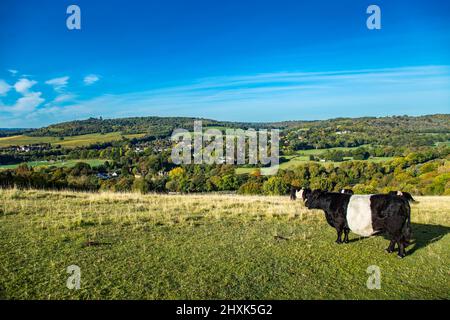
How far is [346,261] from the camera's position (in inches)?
319

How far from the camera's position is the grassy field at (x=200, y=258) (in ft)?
20.3

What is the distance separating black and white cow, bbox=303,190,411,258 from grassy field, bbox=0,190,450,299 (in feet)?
1.91

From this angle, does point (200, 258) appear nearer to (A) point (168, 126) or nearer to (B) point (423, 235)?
(B) point (423, 235)

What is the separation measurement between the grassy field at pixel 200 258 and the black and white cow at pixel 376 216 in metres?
0.58

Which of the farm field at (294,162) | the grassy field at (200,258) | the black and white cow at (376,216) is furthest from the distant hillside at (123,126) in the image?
the black and white cow at (376,216)

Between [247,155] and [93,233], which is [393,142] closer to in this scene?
[247,155]

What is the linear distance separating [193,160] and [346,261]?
67.4 meters

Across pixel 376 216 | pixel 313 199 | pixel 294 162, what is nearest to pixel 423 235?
pixel 376 216

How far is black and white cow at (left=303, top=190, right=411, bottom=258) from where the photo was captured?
27.4ft

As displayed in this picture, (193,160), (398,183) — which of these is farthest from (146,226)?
(193,160)

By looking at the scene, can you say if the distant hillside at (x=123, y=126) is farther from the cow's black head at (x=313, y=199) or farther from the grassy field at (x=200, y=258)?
the cow's black head at (x=313, y=199)

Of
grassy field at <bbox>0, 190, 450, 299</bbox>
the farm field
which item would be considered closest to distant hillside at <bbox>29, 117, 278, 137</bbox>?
the farm field

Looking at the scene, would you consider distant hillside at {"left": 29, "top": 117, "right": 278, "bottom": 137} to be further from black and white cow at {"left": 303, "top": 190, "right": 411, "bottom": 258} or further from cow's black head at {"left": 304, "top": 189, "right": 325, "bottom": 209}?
black and white cow at {"left": 303, "top": 190, "right": 411, "bottom": 258}

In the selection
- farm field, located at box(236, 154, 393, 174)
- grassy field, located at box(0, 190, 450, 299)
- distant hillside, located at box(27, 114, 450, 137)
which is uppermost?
distant hillside, located at box(27, 114, 450, 137)
